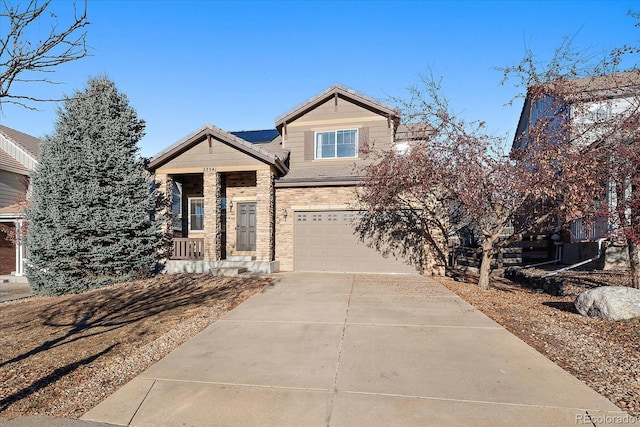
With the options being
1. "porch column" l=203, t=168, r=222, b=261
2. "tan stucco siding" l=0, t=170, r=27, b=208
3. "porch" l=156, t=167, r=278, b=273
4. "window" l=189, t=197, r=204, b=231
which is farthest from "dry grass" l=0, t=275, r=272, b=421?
"tan stucco siding" l=0, t=170, r=27, b=208

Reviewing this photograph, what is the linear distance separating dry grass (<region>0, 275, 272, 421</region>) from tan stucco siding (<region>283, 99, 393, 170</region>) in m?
5.72

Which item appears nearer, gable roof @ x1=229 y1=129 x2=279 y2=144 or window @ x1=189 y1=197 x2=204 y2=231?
window @ x1=189 y1=197 x2=204 y2=231

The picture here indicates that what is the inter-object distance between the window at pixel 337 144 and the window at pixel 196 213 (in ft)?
18.5

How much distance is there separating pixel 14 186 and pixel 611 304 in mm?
23317

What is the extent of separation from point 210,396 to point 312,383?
110cm

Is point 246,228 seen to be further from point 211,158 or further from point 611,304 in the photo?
point 611,304

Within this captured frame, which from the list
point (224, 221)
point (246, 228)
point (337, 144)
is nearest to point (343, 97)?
point (337, 144)

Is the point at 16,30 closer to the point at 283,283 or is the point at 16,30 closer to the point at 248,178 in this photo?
the point at 283,283

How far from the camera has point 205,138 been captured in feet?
41.7

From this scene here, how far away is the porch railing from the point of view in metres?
12.6

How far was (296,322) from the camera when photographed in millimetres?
5996

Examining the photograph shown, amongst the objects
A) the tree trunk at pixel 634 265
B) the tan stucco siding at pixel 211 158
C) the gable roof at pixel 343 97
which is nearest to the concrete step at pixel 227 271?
the tan stucco siding at pixel 211 158

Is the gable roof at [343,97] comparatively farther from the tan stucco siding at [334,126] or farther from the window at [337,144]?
the window at [337,144]

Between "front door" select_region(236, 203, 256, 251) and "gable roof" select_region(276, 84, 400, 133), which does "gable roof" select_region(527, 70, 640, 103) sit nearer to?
"gable roof" select_region(276, 84, 400, 133)
